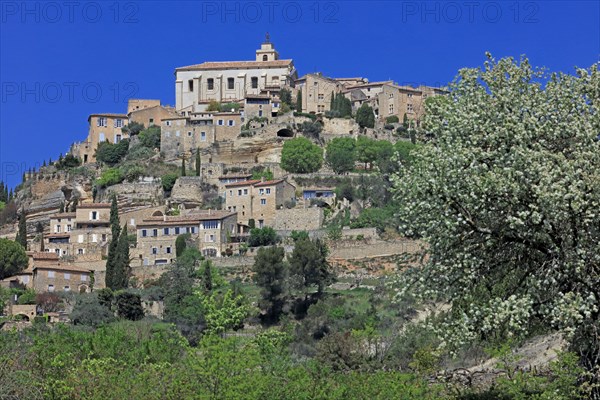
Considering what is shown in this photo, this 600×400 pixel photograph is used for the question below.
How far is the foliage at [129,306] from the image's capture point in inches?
2667

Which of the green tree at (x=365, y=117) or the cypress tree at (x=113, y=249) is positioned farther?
the green tree at (x=365, y=117)

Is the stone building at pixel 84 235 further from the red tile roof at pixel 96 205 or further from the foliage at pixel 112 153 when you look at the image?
the foliage at pixel 112 153

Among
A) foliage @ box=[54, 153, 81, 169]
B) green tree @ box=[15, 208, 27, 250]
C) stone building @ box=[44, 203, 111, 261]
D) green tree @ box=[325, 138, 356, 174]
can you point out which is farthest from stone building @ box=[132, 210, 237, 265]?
foliage @ box=[54, 153, 81, 169]

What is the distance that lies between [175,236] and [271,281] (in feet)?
47.1

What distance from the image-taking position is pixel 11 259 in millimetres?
76375

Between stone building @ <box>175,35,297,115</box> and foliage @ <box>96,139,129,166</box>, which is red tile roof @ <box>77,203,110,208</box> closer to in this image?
foliage @ <box>96,139,129,166</box>

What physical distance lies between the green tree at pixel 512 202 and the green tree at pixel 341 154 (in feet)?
226

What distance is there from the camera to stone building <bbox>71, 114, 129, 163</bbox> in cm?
10621

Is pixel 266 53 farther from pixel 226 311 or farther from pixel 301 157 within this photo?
pixel 226 311

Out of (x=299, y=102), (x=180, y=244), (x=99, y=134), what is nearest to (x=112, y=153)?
(x=99, y=134)

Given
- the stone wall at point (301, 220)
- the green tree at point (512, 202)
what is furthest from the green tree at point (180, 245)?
the green tree at point (512, 202)

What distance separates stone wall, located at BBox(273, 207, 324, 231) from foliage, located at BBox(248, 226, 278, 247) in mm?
2438

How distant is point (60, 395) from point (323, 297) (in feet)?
139

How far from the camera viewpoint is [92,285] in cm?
7725
